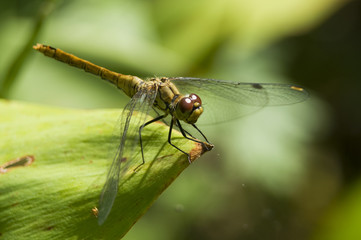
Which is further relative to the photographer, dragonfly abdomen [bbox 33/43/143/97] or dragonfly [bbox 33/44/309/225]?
dragonfly abdomen [bbox 33/43/143/97]

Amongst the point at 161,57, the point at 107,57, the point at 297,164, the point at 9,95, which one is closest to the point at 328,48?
the point at 297,164

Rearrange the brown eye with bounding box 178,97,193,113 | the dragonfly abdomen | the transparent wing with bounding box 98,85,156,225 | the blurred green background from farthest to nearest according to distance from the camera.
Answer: the blurred green background < the dragonfly abdomen < the brown eye with bounding box 178,97,193,113 < the transparent wing with bounding box 98,85,156,225

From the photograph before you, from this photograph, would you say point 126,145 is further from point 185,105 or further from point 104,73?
point 104,73

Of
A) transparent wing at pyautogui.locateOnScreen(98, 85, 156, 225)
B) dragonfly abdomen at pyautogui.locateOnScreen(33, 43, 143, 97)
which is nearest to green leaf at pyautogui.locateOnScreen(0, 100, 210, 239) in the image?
transparent wing at pyautogui.locateOnScreen(98, 85, 156, 225)

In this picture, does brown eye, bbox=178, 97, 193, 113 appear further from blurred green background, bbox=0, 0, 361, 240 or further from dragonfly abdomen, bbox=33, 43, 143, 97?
blurred green background, bbox=0, 0, 361, 240

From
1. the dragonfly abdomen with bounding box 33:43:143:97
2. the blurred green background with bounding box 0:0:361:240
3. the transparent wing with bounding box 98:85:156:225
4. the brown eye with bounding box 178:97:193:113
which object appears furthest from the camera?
the blurred green background with bounding box 0:0:361:240

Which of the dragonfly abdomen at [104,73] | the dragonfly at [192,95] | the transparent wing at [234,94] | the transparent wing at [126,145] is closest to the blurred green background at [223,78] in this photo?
the dragonfly abdomen at [104,73]
